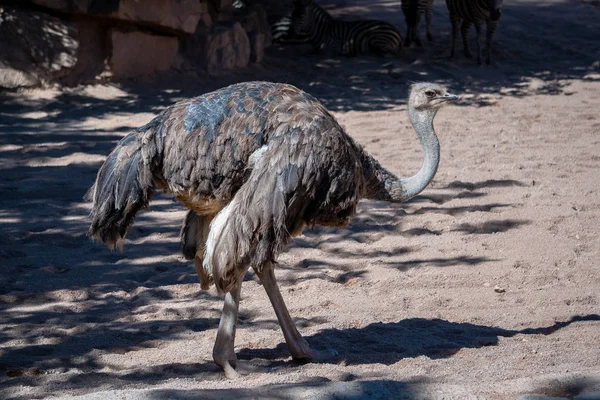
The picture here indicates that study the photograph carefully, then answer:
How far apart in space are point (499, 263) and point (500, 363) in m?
1.53

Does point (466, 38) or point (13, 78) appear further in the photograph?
point (466, 38)

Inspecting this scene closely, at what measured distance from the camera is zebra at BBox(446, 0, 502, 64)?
11.0 meters

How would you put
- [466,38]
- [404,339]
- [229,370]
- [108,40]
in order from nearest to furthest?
[229,370], [404,339], [108,40], [466,38]

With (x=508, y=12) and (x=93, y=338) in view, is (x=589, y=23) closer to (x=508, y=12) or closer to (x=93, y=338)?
(x=508, y=12)

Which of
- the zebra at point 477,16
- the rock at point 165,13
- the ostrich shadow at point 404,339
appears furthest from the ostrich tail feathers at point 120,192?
the zebra at point 477,16

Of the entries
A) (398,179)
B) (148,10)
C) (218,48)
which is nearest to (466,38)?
(218,48)

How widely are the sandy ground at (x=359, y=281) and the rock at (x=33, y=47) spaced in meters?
0.25

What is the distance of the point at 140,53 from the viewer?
950 cm

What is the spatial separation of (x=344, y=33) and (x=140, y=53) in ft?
11.1

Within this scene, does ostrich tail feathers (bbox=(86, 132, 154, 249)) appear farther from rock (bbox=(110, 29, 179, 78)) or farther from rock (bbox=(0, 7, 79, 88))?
rock (bbox=(110, 29, 179, 78))

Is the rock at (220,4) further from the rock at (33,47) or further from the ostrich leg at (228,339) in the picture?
the ostrich leg at (228,339)

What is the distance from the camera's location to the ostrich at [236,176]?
11.5ft

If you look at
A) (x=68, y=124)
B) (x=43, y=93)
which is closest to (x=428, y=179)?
(x=68, y=124)

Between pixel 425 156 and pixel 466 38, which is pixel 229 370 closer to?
pixel 425 156
